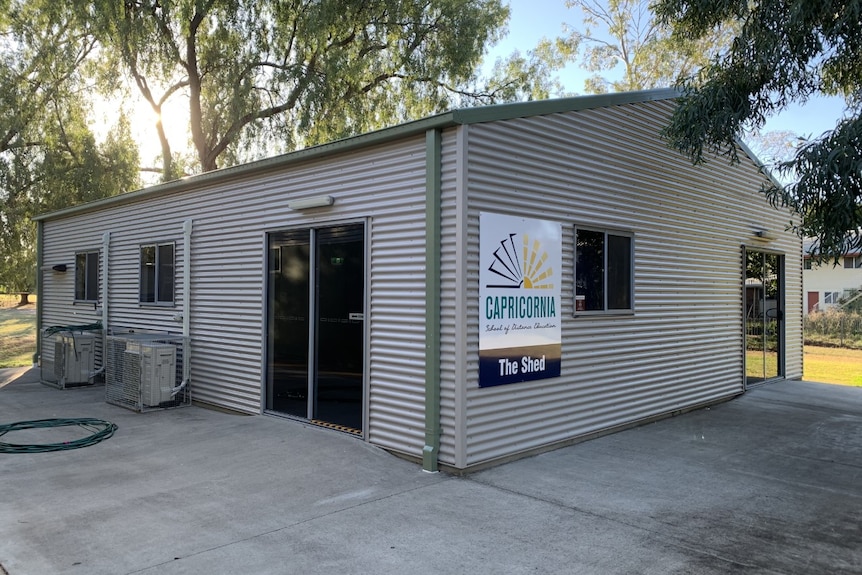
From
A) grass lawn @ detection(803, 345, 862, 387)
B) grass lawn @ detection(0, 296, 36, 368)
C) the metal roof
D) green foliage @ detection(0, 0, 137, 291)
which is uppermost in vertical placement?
green foliage @ detection(0, 0, 137, 291)

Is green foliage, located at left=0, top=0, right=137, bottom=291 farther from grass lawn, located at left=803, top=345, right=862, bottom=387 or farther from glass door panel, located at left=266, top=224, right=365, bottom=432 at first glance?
grass lawn, located at left=803, top=345, right=862, bottom=387

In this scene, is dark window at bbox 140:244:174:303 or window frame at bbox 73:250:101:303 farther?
window frame at bbox 73:250:101:303

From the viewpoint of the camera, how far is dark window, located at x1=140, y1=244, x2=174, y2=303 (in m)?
8.91

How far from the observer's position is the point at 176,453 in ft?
18.7

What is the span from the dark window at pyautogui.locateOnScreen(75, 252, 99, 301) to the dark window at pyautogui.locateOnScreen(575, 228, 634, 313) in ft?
28.2

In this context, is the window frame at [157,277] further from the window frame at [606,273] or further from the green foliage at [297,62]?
the green foliage at [297,62]

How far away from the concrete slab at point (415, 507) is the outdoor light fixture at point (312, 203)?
2364mm

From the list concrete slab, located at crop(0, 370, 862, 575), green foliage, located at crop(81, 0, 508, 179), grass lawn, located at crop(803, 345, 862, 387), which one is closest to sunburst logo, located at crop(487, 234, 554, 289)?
concrete slab, located at crop(0, 370, 862, 575)

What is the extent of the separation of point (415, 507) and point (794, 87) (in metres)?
5.82

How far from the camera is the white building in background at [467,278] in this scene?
5176 mm

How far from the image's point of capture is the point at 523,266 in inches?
221

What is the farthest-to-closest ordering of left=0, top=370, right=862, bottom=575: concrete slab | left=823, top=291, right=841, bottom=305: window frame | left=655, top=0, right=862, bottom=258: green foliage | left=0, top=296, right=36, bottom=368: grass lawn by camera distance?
left=823, top=291, right=841, bottom=305: window frame, left=0, top=296, right=36, bottom=368: grass lawn, left=655, top=0, right=862, bottom=258: green foliage, left=0, top=370, right=862, bottom=575: concrete slab

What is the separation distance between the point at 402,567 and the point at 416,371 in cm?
215

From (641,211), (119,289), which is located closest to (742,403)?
(641,211)
